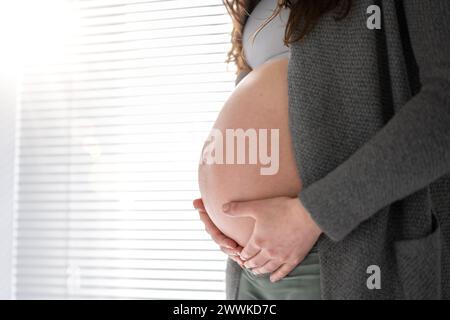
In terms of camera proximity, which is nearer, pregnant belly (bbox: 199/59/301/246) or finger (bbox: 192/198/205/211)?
pregnant belly (bbox: 199/59/301/246)

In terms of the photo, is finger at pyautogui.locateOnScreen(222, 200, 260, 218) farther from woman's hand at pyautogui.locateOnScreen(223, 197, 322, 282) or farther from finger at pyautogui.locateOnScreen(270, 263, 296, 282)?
finger at pyautogui.locateOnScreen(270, 263, 296, 282)

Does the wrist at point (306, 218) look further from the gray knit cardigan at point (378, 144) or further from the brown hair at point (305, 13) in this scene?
the brown hair at point (305, 13)

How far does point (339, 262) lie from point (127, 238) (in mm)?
1129

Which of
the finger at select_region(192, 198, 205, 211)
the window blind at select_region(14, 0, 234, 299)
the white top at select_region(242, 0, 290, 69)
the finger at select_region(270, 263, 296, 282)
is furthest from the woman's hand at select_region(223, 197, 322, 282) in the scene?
the window blind at select_region(14, 0, 234, 299)

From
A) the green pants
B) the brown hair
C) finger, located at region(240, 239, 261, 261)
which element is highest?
the brown hair

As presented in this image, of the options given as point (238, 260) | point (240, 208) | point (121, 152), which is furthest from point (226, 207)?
point (121, 152)

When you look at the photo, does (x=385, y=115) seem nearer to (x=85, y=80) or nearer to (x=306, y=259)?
(x=306, y=259)

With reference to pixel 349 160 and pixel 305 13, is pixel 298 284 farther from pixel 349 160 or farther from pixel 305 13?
pixel 305 13

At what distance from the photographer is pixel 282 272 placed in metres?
0.80

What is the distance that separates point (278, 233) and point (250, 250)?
8 centimetres

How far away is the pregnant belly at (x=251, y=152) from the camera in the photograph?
2.68 ft

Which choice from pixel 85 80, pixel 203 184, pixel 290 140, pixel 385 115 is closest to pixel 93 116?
pixel 85 80

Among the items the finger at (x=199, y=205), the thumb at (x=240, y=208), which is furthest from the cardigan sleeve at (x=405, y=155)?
the finger at (x=199, y=205)

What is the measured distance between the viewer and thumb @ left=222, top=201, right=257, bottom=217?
2.55ft
